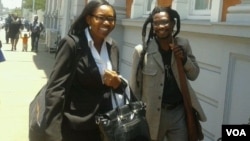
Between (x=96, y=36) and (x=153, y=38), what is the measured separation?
826 mm

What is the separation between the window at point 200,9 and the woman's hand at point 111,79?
294 centimetres

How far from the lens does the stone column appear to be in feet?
15.0

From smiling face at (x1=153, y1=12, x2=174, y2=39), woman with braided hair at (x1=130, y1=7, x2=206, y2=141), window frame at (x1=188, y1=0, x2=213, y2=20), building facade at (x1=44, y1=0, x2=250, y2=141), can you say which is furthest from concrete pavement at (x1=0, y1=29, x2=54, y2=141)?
smiling face at (x1=153, y1=12, x2=174, y2=39)

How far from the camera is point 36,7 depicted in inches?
2761

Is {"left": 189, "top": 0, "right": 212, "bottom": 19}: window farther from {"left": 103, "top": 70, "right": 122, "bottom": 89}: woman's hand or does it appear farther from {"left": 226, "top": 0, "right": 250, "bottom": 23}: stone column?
{"left": 103, "top": 70, "right": 122, "bottom": 89}: woman's hand

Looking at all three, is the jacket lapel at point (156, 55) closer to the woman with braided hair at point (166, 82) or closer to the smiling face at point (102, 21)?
the woman with braided hair at point (166, 82)

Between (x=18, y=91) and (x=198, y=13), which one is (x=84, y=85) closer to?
(x=198, y=13)

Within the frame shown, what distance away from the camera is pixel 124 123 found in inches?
126

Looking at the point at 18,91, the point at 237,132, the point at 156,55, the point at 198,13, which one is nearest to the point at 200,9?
the point at 198,13

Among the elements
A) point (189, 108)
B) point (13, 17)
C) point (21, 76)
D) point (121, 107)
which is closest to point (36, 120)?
point (121, 107)

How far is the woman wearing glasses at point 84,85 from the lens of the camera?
3.22 m

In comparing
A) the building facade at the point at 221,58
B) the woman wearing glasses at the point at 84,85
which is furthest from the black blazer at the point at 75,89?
the building facade at the point at 221,58

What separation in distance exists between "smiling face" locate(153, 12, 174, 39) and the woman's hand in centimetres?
69

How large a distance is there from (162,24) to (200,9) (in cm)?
284
